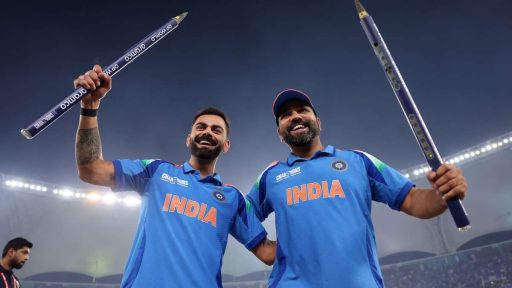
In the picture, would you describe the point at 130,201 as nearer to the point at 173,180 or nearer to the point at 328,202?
the point at 173,180

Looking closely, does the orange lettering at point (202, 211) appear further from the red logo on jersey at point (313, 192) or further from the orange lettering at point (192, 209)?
the red logo on jersey at point (313, 192)

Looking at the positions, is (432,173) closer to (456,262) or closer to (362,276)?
(362,276)

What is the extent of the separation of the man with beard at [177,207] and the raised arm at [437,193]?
1.52 meters

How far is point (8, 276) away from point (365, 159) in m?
9.81

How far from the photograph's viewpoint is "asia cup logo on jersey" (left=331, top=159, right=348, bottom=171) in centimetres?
322

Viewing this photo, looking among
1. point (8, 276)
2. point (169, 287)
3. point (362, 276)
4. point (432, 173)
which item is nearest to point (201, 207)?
point (169, 287)

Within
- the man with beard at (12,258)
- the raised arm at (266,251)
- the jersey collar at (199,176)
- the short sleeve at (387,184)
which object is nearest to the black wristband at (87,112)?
the jersey collar at (199,176)

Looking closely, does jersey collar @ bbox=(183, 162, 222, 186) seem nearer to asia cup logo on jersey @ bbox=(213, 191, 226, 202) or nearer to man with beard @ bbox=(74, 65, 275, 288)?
man with beard @ bbox=(74, 65, 275, 288)

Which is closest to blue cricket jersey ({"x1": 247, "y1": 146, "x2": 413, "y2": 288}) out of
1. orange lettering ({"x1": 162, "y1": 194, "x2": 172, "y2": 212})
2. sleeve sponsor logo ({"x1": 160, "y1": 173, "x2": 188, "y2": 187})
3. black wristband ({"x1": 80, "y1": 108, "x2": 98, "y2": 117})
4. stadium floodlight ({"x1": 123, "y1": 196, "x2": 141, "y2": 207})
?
sleeve sponsor logo ({"x1": 160, "y1": 173, "x2": 188, "y2": 187})

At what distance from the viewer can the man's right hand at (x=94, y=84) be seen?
320 centimetres

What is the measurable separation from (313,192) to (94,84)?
2.36 metres

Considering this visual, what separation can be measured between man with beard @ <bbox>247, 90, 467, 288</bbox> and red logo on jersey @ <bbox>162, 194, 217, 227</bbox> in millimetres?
576

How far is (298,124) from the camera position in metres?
3.59

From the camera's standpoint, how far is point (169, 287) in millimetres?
2748
